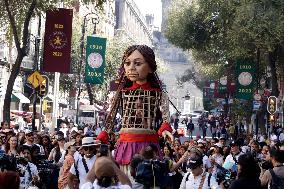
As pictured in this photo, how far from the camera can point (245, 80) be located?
127ft

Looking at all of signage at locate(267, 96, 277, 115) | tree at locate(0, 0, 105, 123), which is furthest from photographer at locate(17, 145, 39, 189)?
signage at locate(267, 96, 277, 115)

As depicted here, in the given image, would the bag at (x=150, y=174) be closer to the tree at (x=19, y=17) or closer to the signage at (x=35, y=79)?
the signage at (x=35, y=79)

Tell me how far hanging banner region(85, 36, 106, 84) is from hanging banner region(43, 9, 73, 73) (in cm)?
690

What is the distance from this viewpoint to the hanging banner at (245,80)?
38812 mm

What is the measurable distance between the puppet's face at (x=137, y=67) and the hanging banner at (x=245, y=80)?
27.4 metres

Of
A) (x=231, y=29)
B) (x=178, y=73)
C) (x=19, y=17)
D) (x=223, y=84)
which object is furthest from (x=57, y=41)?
(x=178, y=73)

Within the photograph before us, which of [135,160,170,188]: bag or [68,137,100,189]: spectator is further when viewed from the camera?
[68,137,100,189]: spectator

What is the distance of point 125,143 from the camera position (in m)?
11.4

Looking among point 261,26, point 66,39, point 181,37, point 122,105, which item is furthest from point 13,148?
point 181,37

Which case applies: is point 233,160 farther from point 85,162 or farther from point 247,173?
point 247,173

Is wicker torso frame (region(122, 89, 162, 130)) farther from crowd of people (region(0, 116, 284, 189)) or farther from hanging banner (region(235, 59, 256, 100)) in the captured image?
hanging banner (region(235, 59, 256, 100))

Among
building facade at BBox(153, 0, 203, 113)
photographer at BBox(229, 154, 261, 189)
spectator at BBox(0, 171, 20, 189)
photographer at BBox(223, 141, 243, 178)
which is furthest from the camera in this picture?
building facade at BBox(153, 0, 203, 113)

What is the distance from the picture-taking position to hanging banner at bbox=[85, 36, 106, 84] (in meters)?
35.9

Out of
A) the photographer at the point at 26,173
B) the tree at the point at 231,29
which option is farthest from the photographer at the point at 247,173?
the tree at the point at 231,29
